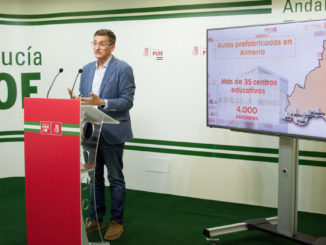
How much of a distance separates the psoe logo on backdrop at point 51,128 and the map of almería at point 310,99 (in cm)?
155

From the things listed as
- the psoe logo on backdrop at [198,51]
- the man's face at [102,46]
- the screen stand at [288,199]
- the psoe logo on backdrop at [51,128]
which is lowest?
the screen stand at [288,199]

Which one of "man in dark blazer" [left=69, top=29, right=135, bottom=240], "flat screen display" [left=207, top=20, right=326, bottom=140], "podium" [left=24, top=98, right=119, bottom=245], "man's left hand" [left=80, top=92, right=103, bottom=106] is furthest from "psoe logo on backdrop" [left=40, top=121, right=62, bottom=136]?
"flat screen display" [left=207, top=20, right=326, bottom=140]

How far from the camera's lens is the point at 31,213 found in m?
3.21

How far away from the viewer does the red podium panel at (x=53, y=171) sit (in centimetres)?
303

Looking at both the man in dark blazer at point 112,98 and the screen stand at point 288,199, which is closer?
the screen stand at point 288,199

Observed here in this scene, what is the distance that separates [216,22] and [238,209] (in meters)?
1.87

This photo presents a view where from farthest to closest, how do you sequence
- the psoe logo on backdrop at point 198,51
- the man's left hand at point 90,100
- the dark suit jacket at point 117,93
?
the psoe logo on backdrop at point 198,51 → the dark suit jacket at point 117,93 → the man's left hand at point 90,100

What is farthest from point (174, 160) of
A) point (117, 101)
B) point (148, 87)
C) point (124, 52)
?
point (117, 101)

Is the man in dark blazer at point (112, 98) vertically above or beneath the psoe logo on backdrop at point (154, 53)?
beneath

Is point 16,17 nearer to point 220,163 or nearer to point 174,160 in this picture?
point 174,160

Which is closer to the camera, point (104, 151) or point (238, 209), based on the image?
point (104, 151)

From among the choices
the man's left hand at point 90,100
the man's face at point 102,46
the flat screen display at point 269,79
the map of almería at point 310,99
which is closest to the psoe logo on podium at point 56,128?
the man's left hand at point 90,100

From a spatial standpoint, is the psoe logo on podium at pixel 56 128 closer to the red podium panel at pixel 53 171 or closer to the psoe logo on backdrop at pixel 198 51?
the red podium panel at pixel 53 171

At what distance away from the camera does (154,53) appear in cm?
503
